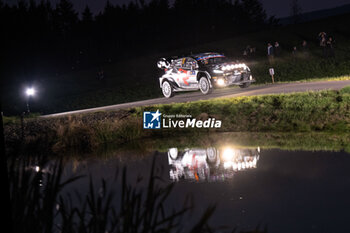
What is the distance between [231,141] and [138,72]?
37.5 m

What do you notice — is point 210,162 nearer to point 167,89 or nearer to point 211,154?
point 211,154

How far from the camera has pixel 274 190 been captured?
304 inches

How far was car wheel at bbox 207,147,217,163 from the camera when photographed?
1111 centimetres

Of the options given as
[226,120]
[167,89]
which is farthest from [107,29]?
[226,120]

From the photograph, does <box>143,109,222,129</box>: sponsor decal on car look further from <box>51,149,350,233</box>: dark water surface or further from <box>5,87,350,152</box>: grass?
<box>51,149,350,233</box>: dark water surface

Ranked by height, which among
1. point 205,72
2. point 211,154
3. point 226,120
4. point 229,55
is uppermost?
point 229,55

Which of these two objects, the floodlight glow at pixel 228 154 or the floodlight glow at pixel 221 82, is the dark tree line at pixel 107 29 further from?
the floodlight glow at pixel 228 154

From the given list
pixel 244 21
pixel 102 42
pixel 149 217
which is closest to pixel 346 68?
pixel 149 217

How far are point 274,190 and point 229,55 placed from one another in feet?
133

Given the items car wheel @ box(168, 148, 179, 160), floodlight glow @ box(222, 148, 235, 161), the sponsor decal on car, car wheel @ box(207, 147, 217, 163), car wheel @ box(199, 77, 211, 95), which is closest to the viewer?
floodlight glow @ box(222, 148, 235, 161)

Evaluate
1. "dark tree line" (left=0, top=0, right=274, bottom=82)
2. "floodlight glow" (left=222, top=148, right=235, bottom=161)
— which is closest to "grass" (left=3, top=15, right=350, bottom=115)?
"floodlight glow" (left=222, top=148, right=235, bottom=161)

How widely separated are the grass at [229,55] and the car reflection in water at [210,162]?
17.2m

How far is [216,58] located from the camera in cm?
2016

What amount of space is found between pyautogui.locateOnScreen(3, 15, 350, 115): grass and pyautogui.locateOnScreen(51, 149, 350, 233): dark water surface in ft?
61.8
